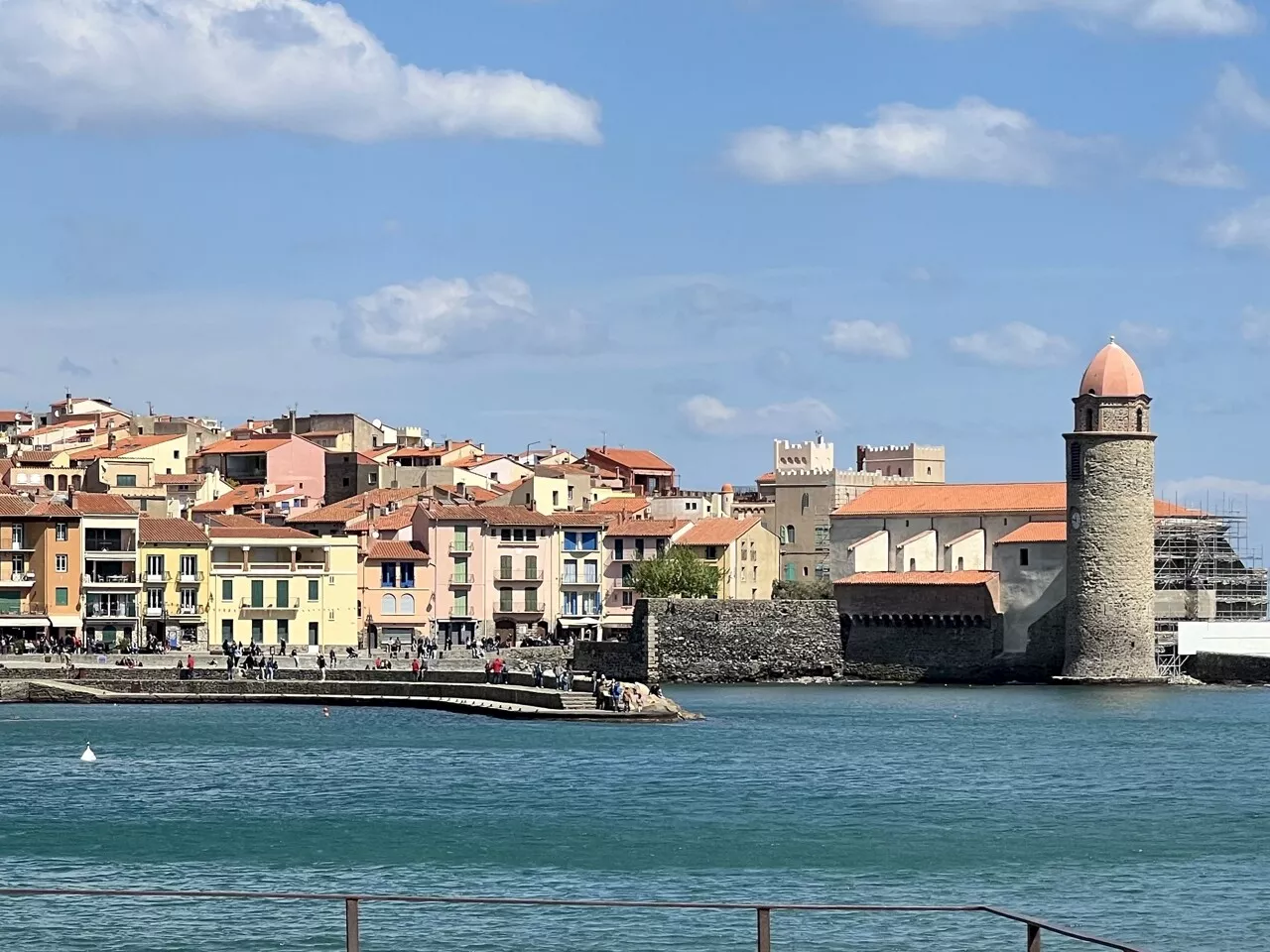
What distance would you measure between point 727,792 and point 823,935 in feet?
47.4

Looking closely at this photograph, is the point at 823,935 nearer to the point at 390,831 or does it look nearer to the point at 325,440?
the point at 390,831

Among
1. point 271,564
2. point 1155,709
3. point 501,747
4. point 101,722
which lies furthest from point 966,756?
point 271,564

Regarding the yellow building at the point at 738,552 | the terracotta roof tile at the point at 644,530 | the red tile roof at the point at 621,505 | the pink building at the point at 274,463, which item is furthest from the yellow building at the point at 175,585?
the pink building at the point at 274,463

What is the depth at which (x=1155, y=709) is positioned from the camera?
5812 centimetres

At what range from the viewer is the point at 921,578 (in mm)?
70812

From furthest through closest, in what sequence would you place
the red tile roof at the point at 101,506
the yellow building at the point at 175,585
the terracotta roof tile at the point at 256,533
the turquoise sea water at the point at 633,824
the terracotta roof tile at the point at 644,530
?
the terracotta roof tile at the point at 644,530 → the terracotta roof tile at the point at 256,533 → the yellow building at the point at 175,585 → the red tile roof at the point at 101,506 → the turquoise sea water at the point at 633,824

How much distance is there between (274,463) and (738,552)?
797 inches

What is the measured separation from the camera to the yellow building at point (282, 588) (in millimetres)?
70562

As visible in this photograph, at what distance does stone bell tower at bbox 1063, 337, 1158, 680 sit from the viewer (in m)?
64.6

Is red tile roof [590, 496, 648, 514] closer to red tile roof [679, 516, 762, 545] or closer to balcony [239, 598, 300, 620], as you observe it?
red tile roof [679, 516, 762, 545]

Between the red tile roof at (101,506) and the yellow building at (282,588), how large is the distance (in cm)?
274

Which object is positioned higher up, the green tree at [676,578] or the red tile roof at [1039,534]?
the red tile roof at [1039,534]

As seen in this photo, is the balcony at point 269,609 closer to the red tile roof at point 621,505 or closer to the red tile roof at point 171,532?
the red tile roof at point 171,532

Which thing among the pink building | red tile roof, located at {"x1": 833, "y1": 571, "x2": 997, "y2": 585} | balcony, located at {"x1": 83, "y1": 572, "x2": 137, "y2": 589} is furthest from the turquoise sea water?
the pink building
